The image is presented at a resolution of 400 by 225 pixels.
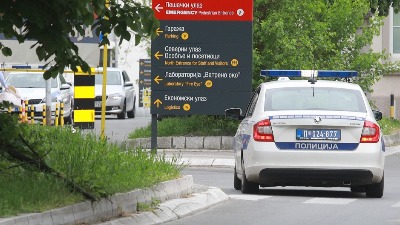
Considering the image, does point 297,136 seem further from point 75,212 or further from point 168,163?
point 75,212

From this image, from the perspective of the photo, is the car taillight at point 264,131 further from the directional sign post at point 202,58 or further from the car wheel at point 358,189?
the directional sign post at point 202,58

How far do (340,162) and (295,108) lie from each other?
84cm

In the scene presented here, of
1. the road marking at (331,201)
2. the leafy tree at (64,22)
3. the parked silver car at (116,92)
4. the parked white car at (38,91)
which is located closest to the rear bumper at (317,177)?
the road marking at (331,201)

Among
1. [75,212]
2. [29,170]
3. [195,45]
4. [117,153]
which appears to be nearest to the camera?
[75,212]

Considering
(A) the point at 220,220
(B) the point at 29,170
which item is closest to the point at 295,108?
(A) the point at 220,220

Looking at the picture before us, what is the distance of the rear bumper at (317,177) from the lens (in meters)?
16.5

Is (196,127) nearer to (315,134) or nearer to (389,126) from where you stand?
(389,126)

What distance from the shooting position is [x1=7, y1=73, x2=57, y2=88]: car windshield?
137ft

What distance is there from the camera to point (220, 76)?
27.2 m

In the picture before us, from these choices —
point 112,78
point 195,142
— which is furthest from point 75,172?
point 112,78

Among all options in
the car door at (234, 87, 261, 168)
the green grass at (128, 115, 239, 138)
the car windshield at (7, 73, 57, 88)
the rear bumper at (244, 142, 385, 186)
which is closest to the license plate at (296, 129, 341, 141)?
the rear bumper at (244, 142, 385, 186)

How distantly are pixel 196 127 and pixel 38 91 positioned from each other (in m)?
11.7

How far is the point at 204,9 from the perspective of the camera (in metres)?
26.8

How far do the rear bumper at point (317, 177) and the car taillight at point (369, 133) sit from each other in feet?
1.19
